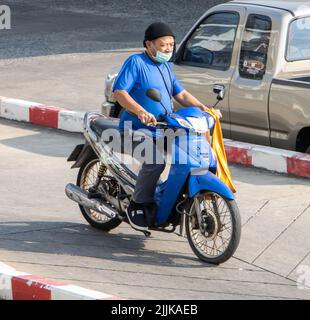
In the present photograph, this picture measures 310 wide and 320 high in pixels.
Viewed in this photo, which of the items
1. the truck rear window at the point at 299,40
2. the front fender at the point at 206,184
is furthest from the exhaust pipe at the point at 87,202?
the truck rear window at the point at 299,40

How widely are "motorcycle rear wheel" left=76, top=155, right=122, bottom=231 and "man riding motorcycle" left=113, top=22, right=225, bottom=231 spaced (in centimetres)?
57

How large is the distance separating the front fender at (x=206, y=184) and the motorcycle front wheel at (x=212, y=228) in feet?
0.19

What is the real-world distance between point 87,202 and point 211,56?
3026mm

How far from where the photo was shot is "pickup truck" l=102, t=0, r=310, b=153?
1014 cm

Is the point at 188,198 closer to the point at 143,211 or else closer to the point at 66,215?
the point at 143,211

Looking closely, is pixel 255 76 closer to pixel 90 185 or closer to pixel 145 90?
pixel 90 185

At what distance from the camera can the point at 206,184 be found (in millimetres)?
7461

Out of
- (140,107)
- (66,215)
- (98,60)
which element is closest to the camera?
(140,107)

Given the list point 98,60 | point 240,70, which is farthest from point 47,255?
point 98,60

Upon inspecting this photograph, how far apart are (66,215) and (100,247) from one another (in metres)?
0.93

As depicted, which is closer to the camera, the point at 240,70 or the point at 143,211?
the point at 143,211

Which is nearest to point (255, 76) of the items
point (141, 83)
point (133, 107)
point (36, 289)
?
point (141, 83)

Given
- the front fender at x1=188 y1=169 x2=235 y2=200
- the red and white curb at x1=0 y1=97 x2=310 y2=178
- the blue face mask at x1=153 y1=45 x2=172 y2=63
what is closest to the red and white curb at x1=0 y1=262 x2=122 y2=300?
the front fender at x1=188 y1=169 x2=235 y2=200

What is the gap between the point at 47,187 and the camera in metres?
9.84
